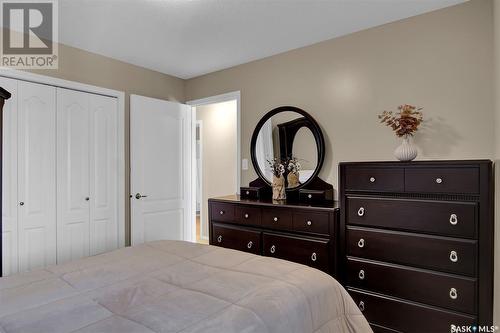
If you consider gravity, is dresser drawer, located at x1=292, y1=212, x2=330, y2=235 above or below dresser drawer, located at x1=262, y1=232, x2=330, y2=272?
above

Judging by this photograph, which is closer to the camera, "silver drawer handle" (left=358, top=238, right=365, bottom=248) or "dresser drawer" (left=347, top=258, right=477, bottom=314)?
"dresser drawer" (left=347, top=258, right=477, bottom=314)

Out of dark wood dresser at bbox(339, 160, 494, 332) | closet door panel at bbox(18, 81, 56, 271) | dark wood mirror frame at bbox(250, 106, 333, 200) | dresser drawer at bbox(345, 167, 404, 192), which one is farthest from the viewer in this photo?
dark wood mirror frame at bbox(250, 106, 333, 200)

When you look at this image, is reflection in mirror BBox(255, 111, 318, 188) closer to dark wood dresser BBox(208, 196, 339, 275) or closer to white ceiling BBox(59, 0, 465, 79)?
dark wood dresser BBox(208, 196, 339, 275)

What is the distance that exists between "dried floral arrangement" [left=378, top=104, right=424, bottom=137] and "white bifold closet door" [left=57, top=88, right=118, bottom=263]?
2762 mm

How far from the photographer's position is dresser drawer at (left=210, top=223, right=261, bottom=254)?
277 centimetres

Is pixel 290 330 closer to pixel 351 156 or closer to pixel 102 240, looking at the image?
pixel 351 156

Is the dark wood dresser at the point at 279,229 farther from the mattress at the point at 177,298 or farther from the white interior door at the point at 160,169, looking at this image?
the white interior door at the point at 160,169

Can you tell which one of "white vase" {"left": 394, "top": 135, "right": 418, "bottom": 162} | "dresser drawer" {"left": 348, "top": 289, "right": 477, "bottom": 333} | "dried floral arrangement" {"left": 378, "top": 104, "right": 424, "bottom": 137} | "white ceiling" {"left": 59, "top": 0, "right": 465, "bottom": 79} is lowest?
"dresser drawer" {"left": 348, "top": 289, "right": 477, "bottom": 333}

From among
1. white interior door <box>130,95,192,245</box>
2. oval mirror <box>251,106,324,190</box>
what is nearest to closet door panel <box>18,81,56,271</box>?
white interior door <box>130,95,192,245</box>

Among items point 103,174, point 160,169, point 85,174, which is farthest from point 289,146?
point 85,174

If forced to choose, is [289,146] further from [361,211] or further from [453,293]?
[453,293]

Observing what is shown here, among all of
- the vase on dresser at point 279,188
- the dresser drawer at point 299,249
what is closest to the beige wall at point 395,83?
the vase on dresser at point 279,188

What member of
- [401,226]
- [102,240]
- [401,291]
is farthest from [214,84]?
[401,291]

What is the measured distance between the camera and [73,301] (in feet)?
4.06
